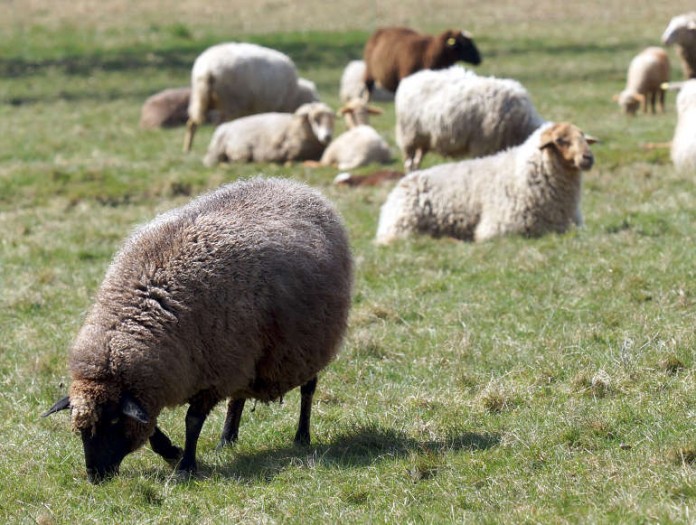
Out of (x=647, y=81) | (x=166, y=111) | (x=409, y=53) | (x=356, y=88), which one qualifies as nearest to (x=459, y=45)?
(x=409, y=53)

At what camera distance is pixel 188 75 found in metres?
26.0

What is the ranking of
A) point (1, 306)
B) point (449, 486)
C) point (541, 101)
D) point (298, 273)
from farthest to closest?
point (541, 101) → point (1, 306) → point (298, 273) → point (449, 486)

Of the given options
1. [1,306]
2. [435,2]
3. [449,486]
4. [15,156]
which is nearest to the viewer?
[449,486]

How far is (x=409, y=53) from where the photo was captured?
67.0ft

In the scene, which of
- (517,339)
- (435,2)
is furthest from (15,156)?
(435,2)

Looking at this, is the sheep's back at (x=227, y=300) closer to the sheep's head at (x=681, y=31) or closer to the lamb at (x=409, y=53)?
the lamb at (x=409, y=53)

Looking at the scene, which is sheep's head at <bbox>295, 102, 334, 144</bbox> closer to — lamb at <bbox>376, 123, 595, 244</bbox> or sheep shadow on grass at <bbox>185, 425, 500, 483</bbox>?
lamb at <bbox>376, 123, 595, 244</bbox>

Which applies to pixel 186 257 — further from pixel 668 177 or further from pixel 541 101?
pixel 541 101

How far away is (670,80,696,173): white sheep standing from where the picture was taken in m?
12.8

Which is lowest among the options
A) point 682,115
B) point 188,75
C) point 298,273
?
point 188,75

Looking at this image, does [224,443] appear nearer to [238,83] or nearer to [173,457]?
[173,457]

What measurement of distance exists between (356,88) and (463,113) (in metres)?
9.71

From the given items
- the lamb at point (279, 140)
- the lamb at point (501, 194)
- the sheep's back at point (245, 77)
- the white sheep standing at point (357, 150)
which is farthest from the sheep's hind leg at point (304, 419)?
the sheep's back at point (245, 77)

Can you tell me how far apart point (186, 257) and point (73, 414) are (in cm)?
97
